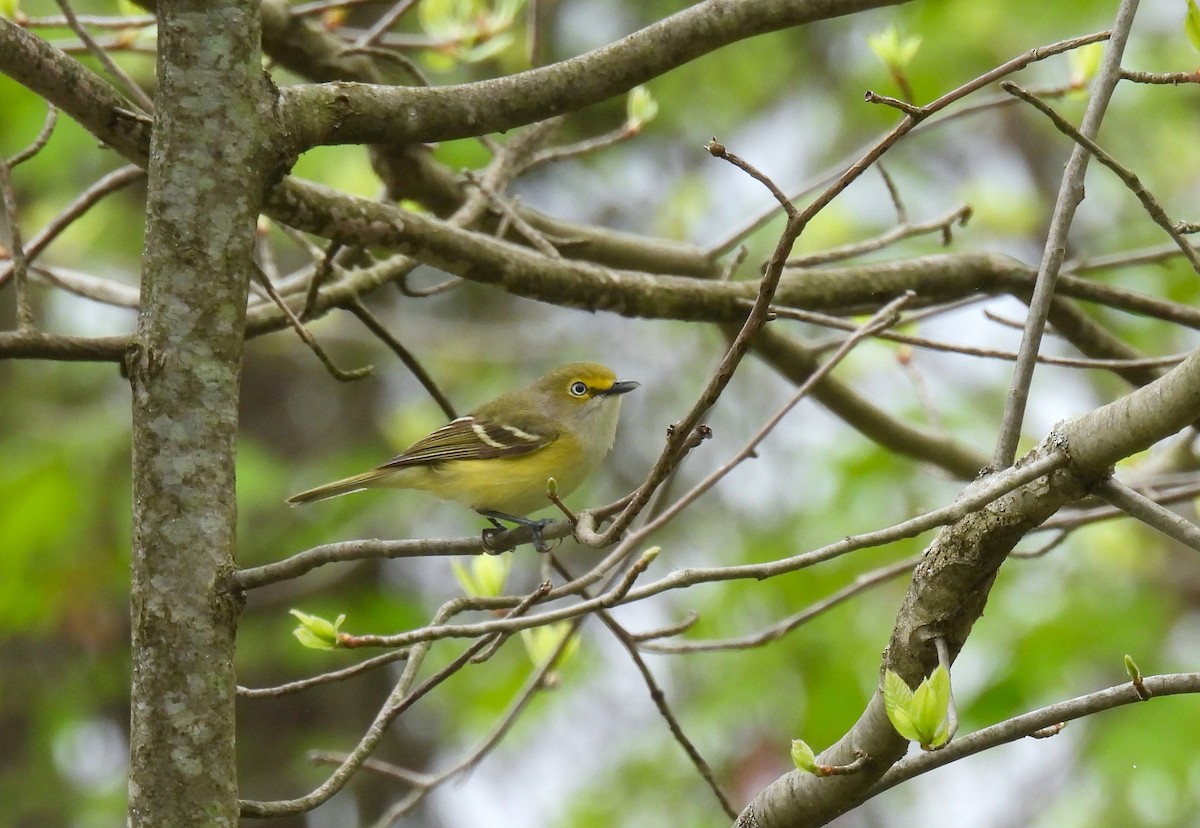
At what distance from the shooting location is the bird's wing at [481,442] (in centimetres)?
549

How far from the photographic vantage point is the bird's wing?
216 inches

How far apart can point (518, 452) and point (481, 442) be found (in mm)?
209

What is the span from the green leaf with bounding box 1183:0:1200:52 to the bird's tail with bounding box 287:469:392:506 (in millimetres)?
3743

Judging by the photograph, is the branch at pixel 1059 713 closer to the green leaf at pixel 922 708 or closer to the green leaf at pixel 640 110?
the green leaf at pixel 922 708

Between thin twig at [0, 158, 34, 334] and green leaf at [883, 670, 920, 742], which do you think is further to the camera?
thin twig at [0, 158, 34, 334]

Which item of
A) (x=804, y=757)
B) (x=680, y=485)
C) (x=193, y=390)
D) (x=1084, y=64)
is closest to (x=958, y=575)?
(x=804, y=757)

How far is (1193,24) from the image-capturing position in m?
2.63

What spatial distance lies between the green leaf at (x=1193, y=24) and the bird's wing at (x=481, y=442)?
332 centimetres

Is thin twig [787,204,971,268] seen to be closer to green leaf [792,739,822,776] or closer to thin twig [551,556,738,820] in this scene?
thin twig [551,556,738,820]

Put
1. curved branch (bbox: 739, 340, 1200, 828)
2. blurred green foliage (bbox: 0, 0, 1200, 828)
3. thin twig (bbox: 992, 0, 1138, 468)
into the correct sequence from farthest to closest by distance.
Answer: blurred green foliage (bbox: 0, 0, 1200, 828), thin twig (bbox: 992, 0, 1138, 468), curved branch (bbox: 739, 340, 1200, 828)

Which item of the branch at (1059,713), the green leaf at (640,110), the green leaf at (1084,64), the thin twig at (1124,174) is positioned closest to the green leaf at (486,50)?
the green leaf at (640,110)

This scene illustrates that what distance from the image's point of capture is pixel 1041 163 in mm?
9773

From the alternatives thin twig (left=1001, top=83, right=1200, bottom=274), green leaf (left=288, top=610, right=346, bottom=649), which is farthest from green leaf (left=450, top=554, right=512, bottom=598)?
thin twig (left=1001, top=83, right=1200, bottom=274)

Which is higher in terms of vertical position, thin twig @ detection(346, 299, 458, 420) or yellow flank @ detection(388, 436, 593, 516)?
yellow flank @ detection(388, 436, 593, 516)
